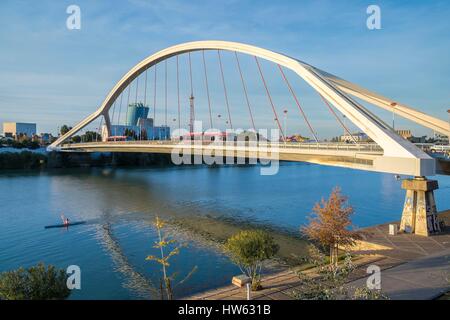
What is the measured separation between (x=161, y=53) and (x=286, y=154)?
2159 cm

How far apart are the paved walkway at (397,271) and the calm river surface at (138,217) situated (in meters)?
2.65

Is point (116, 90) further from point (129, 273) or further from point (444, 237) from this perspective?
point (444, 237)

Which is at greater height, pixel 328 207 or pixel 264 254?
pixel 328 207

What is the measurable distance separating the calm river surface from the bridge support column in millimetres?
5800

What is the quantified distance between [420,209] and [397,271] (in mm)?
5564

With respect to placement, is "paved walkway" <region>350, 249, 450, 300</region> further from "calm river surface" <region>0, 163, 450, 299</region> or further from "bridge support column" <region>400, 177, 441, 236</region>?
"calm river surface" <region>0, 163, 450, 299</region>

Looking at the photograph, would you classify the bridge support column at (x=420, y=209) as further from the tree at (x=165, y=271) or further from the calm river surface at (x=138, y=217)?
the tree at (x=165, y=271)

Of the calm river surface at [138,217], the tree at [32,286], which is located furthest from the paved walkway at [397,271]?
the tree at [32,286]

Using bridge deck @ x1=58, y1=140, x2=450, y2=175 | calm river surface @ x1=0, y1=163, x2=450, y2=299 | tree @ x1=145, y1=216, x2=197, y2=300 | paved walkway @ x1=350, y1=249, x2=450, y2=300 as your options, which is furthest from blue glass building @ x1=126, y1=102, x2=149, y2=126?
paved walkway @ x1=350, y1=249, x2=450, y2=300

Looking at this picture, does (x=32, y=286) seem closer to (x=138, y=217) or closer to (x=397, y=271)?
(x=397, y=271)

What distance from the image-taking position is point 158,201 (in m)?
30.3

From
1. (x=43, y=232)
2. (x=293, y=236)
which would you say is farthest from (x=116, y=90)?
(x=293, y=236)

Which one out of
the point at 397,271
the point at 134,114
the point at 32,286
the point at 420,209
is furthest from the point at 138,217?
the point at 134,114

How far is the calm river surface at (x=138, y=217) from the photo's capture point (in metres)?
13.9
